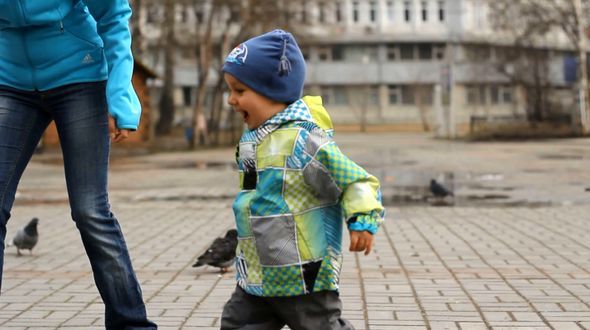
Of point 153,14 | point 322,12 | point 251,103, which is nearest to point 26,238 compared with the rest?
point 251,103

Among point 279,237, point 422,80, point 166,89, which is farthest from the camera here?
point 422,80

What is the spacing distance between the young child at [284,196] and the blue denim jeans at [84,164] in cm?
94

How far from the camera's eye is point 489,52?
70.6 metres

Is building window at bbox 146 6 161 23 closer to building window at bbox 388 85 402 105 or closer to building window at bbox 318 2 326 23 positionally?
building window at bbox 318 2 326 23

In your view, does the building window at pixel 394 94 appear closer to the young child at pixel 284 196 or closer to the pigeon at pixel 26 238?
the pigeon at pixel 26 238

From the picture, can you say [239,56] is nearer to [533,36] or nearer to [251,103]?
[251,103]

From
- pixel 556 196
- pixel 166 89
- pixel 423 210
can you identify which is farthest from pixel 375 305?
pixel 166 89

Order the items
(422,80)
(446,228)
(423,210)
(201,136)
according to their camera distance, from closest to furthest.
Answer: (446,228)
(423,210)
(201,136)
(422,80)

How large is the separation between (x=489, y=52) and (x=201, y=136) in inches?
1167

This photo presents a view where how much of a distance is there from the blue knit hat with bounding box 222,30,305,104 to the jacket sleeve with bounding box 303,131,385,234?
20 cm

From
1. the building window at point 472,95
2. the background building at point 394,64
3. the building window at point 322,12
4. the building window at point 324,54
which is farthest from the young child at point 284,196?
the building window at point 472,95

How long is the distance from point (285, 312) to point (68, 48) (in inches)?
60.9

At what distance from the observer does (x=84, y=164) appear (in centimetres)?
456

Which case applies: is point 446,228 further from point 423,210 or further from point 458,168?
point 458,168
